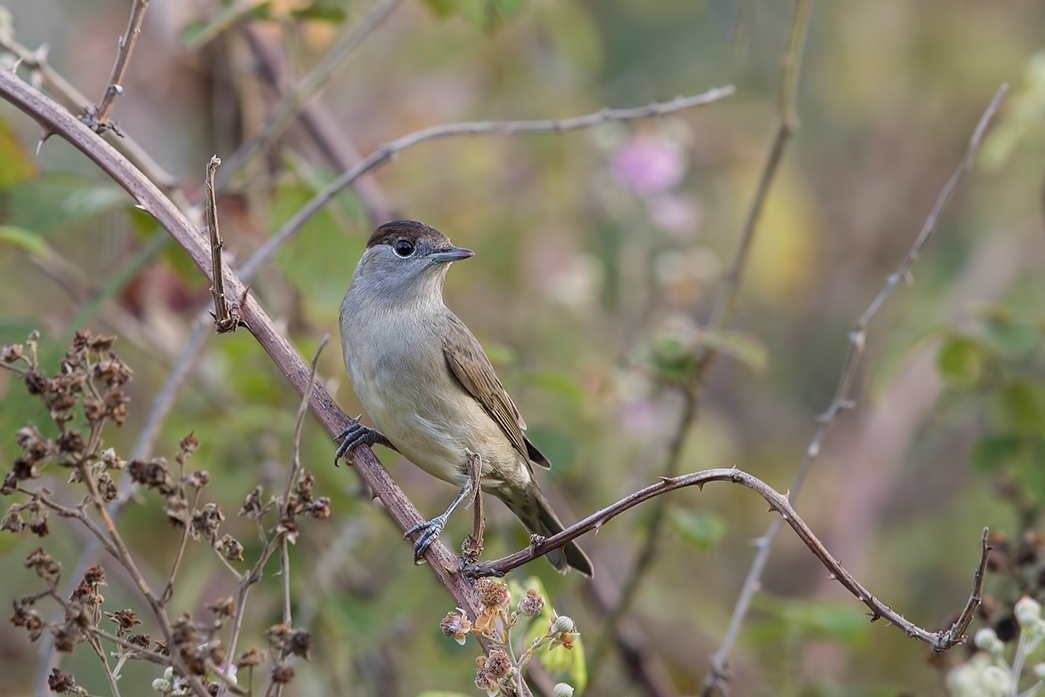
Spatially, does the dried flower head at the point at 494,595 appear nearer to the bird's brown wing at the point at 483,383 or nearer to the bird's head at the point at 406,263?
the bird's brown wing at the point at 483,383

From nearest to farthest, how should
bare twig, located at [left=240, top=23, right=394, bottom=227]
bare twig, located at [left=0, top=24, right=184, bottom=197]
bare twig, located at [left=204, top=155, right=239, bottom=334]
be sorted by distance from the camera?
bare twig, located at [left=204, top=155, right=239, bottom=334], bare twig, located at [left=0, top=24, right=184, bottom=197], bare twig, located at [left=240, top=23, right=394, bottom=227]

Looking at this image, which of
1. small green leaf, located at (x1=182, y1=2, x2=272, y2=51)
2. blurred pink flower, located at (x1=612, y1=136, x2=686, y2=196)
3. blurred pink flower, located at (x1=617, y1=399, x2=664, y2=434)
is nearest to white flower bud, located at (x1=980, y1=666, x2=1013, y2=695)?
small green leaf, located at (x1=182, y1=2, x2=272, y2=51)

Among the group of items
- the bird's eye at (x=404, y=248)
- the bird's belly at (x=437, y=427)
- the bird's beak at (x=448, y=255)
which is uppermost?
the bird's eye at (x=404, y=248)

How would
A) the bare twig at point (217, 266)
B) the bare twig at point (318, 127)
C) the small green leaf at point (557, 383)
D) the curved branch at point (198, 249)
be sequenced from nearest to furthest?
the bare twig at point (217, 266) < the curved branch at point (198, 249) < the small green leaf at point (557, 383) < the bare twig at point (318, 127)

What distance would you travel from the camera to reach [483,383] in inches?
156

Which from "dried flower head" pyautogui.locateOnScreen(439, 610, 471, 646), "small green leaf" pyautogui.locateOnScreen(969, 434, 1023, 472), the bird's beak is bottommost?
"dried flower head" pyautogui.locateOnScreen(439, 610, 471, 646)

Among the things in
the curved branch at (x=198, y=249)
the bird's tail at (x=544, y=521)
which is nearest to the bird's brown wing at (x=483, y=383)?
the bird's tail at (x=544, y=521)

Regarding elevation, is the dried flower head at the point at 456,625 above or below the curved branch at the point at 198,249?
below

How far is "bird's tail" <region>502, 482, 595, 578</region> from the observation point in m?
3.77

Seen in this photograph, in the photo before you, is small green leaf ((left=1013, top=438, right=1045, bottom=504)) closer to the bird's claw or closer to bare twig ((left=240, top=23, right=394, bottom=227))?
the bird's claw

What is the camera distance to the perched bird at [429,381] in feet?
11.9

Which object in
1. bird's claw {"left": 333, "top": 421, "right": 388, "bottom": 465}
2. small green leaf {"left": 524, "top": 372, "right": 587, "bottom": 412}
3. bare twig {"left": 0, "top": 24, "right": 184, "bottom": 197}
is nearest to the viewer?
bare twig {"left": 0, "top": 24, "right": 184, "bottom": 197}

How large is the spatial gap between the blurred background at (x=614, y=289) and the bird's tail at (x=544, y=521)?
23 cm

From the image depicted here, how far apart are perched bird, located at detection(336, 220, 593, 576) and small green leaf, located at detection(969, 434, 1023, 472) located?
1577mm
